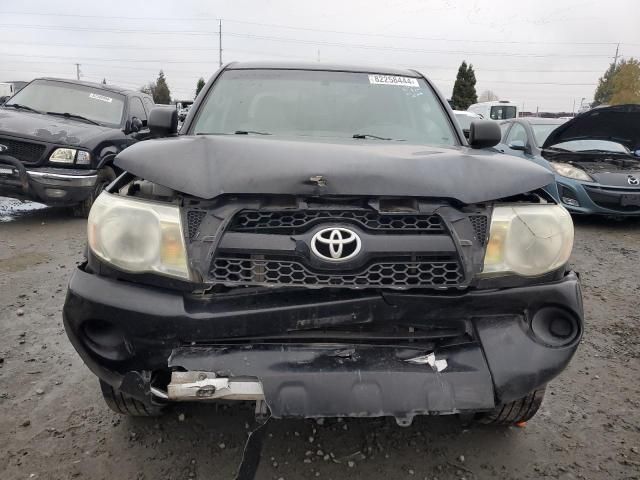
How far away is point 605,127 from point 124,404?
24.9ft

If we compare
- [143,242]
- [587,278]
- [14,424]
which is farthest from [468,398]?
[587,278]

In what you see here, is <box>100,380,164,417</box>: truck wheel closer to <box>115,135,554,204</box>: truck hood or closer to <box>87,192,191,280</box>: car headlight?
<box>87,192,191,280</box>: car headlight

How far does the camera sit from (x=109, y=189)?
1952 mm

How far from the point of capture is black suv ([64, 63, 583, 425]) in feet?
5.59

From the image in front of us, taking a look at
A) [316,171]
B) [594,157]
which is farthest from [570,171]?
[316,171]

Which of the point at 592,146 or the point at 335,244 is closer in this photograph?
the point at 335,244

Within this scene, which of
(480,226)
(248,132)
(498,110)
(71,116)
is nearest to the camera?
(480,226)

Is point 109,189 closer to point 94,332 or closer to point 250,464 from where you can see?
point 94,332

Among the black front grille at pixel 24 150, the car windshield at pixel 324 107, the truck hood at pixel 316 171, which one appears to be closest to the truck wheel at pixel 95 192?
the black front grille at pixel 24 150

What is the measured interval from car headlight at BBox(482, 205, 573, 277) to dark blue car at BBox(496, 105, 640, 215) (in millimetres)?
5324

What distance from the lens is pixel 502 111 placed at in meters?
24.3

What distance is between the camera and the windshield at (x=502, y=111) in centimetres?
2405

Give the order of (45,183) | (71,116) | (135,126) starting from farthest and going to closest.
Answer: (135,126)
(71,116)
(45,183)

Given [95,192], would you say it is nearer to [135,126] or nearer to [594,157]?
[135,126]
